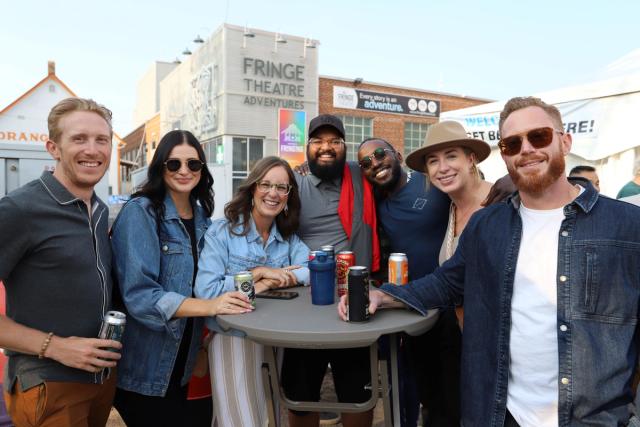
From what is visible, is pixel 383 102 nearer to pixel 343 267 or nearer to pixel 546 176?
pixel 343 267

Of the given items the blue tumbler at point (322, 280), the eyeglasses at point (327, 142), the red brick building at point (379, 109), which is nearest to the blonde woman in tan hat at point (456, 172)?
the eyeglasses at point (327, 142)

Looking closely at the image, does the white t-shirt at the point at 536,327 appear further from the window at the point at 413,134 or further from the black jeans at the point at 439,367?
the window at the point at 413,134

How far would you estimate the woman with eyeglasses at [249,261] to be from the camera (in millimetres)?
2143

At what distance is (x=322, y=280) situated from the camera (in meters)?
2.04

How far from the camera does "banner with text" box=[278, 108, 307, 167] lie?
19312 mm

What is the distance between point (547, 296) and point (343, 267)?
3.11 feet

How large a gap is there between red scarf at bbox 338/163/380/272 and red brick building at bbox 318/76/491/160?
691 inches

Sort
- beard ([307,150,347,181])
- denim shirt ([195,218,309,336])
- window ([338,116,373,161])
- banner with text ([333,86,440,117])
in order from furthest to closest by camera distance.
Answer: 1. window ([338,116,373,161])
2. banner with text ([333,86,440,117])
3. beard ([307,150,347,181])
4. denim shirt ([195,218,309,336])

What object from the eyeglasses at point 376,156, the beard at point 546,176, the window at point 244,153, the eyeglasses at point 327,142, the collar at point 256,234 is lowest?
the collar at point 256,234

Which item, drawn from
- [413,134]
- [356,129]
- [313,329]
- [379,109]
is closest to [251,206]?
[313,329]

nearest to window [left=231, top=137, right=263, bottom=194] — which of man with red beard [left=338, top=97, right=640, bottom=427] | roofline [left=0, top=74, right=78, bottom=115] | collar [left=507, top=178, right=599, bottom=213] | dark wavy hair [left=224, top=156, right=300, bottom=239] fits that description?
roofline [left=0, top=74, right=78, bottom=115]

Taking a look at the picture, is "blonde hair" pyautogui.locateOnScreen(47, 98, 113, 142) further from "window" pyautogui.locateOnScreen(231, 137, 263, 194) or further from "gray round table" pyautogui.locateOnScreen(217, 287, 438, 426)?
"window" pyautogui.locateOnScreen(231, 137, 263, 194)

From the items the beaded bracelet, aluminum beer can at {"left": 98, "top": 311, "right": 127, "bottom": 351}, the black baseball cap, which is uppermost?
the black baseball cap

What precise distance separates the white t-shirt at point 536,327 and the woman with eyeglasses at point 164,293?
1.10 meters
